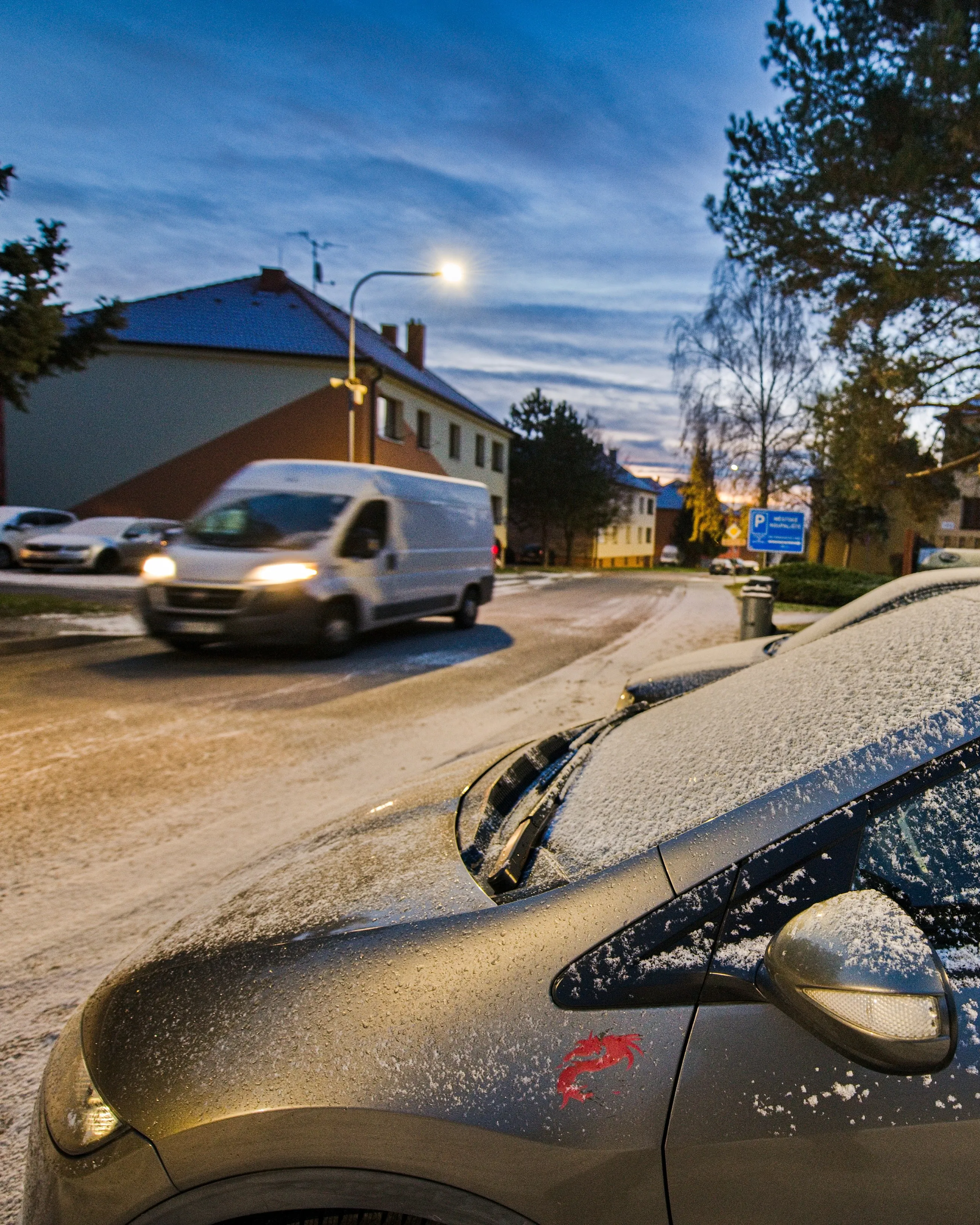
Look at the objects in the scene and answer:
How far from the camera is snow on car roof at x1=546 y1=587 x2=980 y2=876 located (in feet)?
4.90

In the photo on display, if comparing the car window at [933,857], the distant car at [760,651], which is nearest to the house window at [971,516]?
the distant car at [760,651]

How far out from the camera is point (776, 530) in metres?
14.2

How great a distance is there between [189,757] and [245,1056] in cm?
451

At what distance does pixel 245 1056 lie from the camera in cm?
124

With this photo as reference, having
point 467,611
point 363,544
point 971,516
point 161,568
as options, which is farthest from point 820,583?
point 971,516

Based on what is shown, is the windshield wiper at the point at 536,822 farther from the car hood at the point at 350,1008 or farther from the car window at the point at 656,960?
the car window at the point at 656,960

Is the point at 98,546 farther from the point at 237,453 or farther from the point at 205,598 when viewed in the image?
the point at 205,598

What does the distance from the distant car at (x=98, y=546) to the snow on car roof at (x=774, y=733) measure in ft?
66.2

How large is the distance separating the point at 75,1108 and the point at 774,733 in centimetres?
138

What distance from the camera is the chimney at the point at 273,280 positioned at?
32750 millimetres

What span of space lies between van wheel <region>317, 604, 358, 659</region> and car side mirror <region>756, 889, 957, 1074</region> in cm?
837

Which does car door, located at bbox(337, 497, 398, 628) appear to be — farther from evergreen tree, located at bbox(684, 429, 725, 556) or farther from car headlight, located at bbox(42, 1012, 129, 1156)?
evergreen tree, located at bbox(684, 429, 725, 556)

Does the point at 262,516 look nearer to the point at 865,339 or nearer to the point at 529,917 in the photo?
the point at 529,917

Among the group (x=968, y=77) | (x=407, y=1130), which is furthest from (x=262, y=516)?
(x=968, y=77)
